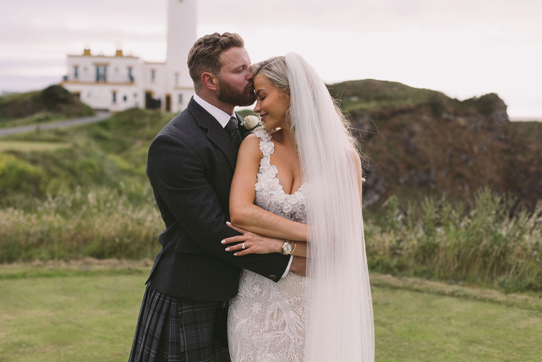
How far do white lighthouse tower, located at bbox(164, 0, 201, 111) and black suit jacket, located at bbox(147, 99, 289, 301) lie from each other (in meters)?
38.3

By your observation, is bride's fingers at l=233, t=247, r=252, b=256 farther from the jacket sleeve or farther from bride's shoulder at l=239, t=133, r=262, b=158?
bride's shoulder at l=239, t=133, r=262, b=158

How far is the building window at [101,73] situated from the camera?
148ft

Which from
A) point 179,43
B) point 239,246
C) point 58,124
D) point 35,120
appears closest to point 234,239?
point 239,246

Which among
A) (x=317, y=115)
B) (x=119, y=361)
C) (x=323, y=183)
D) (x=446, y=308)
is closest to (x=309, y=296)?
(x=323, y=183)

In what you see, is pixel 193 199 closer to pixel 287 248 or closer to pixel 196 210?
pixel 196 210

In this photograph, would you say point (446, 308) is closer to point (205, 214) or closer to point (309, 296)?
point (309, 296)

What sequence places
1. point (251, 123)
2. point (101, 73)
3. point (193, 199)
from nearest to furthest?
point (193, 199) → point (251, 123) → point (101, 73)

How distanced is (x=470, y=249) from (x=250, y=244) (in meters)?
4.77

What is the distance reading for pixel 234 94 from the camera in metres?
2.69

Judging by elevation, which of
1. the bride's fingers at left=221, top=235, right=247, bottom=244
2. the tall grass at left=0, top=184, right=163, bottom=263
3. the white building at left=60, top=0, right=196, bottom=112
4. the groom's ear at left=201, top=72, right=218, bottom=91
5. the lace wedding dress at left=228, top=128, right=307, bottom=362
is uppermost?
the white building at left=60, top=0, right=196, bottom=112

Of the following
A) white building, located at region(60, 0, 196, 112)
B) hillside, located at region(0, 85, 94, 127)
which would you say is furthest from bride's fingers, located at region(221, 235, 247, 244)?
white building, located at region(60, 0, 196, 112)

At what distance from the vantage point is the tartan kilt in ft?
8.79

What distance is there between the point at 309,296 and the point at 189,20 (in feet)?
134

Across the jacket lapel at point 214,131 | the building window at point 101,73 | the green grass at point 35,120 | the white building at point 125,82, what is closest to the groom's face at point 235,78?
the jacket lapel at point 214,131
